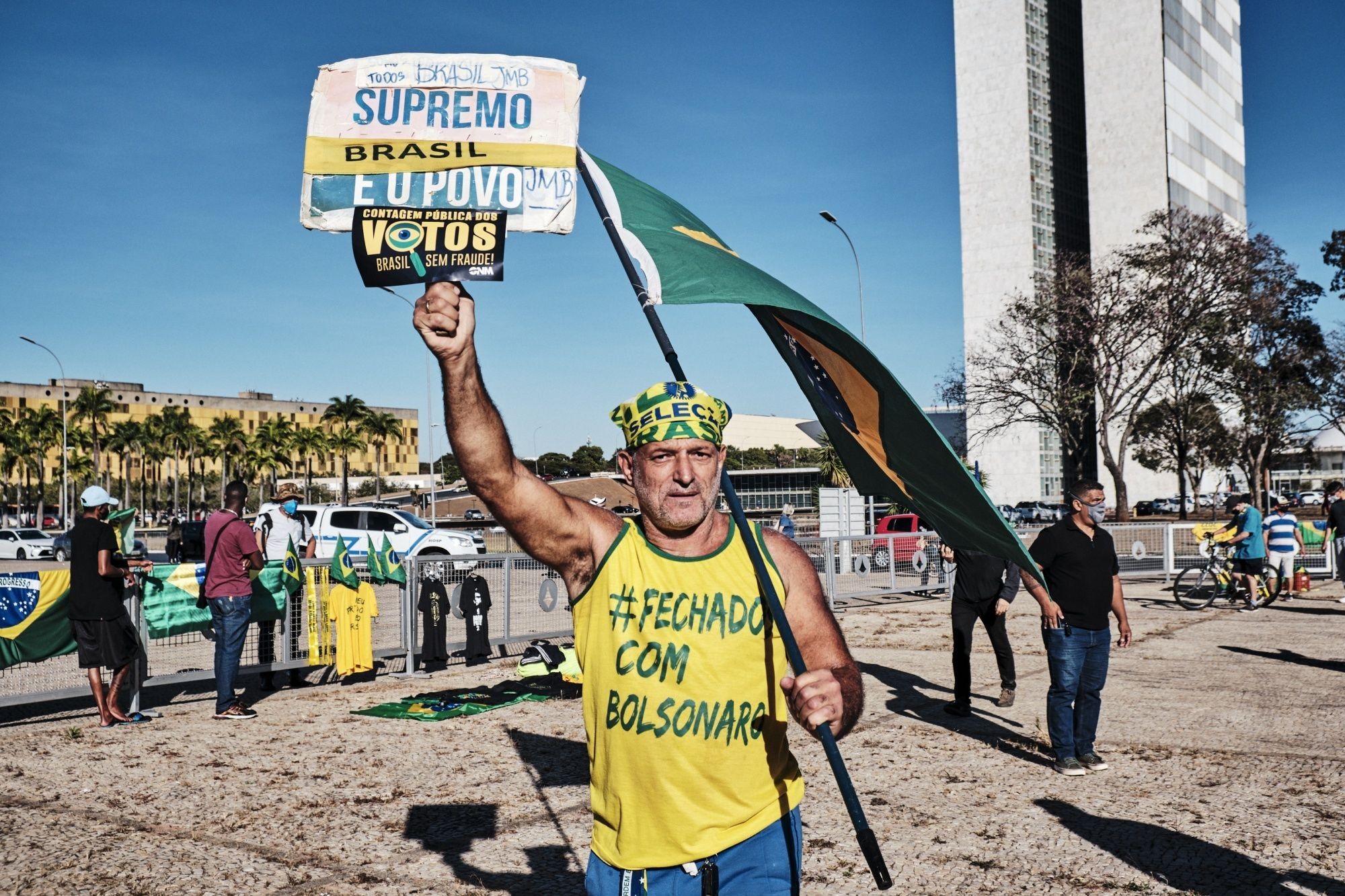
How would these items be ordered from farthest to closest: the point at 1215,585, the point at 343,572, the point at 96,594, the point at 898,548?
the point at 898,548 → the point at 1215,585 → the point at 343,572 → the point at 96,594

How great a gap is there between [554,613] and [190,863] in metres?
8.26

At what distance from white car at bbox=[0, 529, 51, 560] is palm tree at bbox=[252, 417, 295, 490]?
209ft

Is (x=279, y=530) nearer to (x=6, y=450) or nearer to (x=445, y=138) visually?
(x=445, y=138)

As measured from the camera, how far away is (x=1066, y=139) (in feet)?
310

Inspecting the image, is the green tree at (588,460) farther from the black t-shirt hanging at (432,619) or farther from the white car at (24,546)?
the black t-shirt hanging at (432,619)

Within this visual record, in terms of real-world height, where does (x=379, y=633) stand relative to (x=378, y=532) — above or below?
below

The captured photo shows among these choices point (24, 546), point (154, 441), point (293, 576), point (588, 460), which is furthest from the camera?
point (588, 460)

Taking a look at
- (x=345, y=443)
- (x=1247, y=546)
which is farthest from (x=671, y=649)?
(x=345, y=443)

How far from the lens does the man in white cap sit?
9.35 metres

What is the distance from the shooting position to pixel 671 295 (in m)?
2.80

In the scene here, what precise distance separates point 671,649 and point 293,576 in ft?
32.0

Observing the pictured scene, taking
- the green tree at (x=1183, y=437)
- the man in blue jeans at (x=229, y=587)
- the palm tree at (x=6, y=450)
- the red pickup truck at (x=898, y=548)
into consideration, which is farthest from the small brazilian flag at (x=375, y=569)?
the palm tree at (x=6, y=450)

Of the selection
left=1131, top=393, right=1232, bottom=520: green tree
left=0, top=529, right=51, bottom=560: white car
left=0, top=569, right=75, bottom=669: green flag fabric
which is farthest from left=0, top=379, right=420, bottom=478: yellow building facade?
left=0, top=569, right=75, bottom=669: green flag fabric

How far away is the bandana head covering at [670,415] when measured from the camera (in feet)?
9.46
